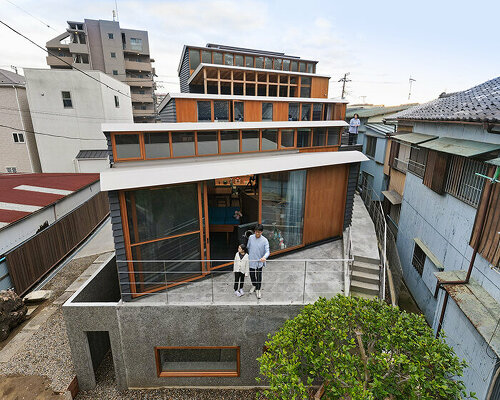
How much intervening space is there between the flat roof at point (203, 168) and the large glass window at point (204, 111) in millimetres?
1885

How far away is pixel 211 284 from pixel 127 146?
3.92m

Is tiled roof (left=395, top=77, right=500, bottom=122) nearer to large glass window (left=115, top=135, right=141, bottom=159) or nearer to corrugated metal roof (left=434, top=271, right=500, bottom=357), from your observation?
corrugated metal roof (left=434, top=271, right=500, bottom=357)

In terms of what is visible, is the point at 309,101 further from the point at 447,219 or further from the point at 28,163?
the point at 28,163

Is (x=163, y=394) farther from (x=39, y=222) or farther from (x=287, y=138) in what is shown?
(x=39, y=222)

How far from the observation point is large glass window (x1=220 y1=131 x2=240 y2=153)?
709 cm

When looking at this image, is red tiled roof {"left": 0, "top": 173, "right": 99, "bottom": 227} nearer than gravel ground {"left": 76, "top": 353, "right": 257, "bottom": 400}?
No

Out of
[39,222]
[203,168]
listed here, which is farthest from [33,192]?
[203,168]

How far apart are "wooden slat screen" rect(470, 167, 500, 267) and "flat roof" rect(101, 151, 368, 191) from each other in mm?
3394

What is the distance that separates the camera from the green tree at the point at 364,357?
351 cm

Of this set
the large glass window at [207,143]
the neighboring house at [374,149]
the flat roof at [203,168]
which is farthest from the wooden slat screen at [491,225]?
the neighboring house at [374,149]

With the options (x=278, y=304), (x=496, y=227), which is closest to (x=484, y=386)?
(x=496, y=227)

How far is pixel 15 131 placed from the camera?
21.3 metres

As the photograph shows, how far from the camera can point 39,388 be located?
6.28m

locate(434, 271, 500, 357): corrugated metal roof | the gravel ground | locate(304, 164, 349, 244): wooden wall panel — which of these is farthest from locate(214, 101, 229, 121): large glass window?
the gravel ground
